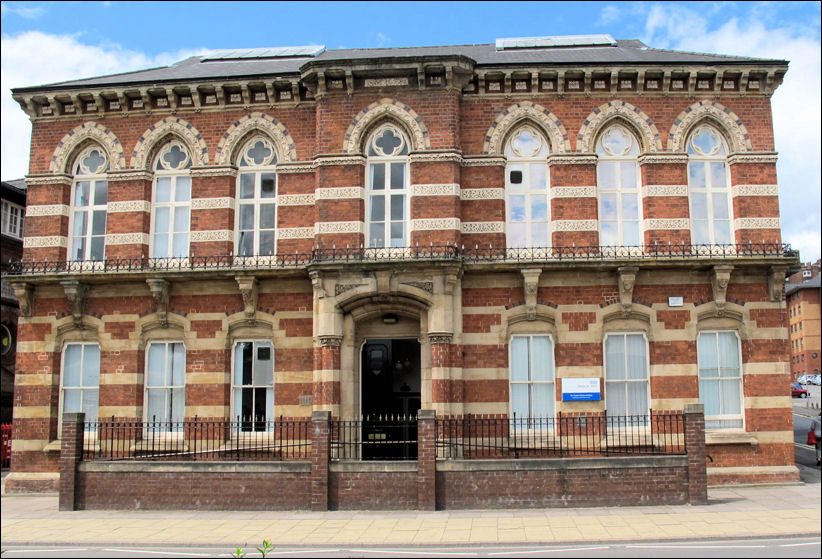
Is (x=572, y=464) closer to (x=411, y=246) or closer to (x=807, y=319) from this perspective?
(x=411, y=246)

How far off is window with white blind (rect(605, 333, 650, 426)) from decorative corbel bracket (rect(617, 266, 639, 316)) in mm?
739

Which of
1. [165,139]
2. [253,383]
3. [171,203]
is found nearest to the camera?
[253,383]

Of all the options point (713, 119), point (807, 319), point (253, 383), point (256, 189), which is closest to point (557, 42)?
point (713, 119)

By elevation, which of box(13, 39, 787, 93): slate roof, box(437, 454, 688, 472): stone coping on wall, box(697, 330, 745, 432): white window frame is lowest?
box(437, 454, 688, 472): stone coping on wall

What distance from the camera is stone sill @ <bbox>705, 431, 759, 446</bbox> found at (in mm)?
17891

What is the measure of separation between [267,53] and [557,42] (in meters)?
8.66

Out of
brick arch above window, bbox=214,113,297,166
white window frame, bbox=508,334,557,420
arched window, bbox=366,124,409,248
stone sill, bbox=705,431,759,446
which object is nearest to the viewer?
stone sill, bbox=705,431,759,446

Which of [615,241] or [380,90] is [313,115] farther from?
[615,241]

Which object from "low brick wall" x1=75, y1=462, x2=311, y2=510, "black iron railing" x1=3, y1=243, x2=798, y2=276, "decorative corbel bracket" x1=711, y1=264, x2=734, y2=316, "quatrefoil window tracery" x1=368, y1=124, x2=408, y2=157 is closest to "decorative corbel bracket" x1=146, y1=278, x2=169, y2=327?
"black iron railing" x1=3, y1=243, x2=798, y2=276

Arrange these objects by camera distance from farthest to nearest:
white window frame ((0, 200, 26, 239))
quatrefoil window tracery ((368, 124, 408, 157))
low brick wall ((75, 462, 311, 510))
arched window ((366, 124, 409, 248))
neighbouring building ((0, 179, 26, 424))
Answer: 1. white window frame ((0, 200, 26, 239))
2. neighbouring building ((0, 179, 26, 424))
3. quatrefoil window tracery ((368, 124, 408, 157))
4. arched window ((366, 124, 409, 248))
5. low brick wall ((75, 462, 311, 510))

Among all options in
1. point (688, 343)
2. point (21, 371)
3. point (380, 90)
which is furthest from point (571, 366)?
point (21, 371)

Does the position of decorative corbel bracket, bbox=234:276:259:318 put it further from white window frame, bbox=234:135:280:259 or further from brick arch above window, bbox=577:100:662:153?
brick arch above window, bbox=577:100:662:153

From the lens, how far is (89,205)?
806 inches

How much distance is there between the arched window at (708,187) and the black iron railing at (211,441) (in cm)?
1075
